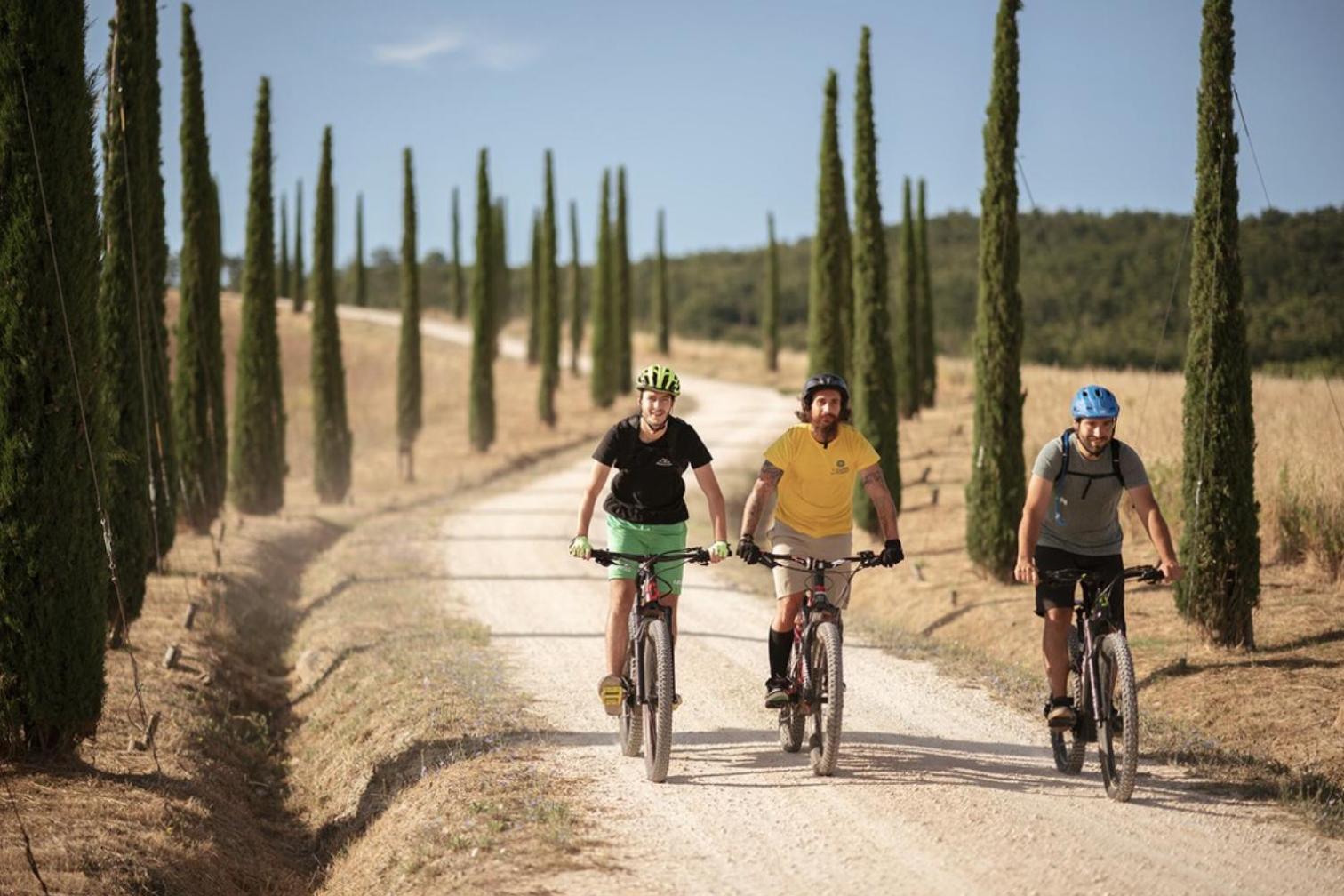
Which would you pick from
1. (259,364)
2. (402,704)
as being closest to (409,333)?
(259,364)

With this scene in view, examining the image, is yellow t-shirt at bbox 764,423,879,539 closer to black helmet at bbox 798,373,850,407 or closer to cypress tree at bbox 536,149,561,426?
Answer: black helmet at bbox 798,373,850,407

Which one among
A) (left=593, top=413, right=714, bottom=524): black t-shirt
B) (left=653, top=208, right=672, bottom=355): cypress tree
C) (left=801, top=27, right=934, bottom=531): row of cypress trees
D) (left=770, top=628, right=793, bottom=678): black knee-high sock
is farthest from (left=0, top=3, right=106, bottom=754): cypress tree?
(left=653, top=208, right=672, bottom=355): cypress tree

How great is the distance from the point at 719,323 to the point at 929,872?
107403 mm

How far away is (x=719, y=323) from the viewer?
113 metres

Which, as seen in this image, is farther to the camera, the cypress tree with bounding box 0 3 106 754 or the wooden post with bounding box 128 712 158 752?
the wooden post with bounding box 128 712 158 752

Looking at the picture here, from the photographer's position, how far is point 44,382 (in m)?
8.58

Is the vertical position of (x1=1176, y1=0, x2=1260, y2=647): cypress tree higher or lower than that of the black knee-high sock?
higher

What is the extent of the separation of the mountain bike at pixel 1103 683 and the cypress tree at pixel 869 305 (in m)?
15.2

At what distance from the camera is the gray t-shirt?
7688 mm

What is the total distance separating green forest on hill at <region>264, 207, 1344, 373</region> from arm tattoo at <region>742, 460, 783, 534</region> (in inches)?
229

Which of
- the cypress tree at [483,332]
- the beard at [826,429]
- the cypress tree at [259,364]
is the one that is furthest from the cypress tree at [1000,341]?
the cypress tree at [483,332]

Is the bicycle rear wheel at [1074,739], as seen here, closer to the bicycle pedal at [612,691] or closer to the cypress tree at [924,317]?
the bicycle pedal at [612,691]

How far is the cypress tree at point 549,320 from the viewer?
1860 inches

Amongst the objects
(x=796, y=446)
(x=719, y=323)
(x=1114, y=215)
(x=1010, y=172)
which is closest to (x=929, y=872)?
(x=796, y=446)
